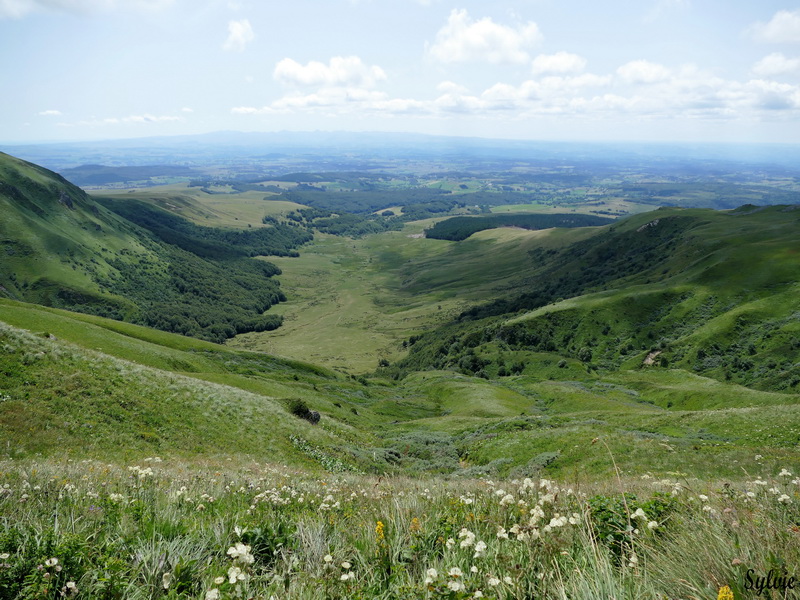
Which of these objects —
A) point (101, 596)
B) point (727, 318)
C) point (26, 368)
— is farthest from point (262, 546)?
point (727, 318)

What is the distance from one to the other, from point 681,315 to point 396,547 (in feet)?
398

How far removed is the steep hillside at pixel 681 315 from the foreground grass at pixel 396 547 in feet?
274

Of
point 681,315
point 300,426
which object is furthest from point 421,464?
point 681,315

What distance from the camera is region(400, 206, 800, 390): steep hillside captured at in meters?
83.2

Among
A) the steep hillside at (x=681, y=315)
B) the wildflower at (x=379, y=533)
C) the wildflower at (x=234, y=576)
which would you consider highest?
the wildflower at (x=234, y=576)

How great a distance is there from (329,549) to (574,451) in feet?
94.7

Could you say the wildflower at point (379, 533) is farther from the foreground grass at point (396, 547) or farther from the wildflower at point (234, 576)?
the wildflower at point (234, 576)

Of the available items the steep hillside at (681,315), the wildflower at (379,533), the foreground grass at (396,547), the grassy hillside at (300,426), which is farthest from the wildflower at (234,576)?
the steep hillside at (681,315)

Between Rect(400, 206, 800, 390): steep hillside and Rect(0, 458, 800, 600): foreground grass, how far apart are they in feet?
274

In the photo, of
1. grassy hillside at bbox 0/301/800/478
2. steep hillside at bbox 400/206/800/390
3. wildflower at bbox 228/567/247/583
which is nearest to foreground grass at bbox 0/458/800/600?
wildflower at bbox 228/567/247/583

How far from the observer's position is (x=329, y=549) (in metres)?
5.58

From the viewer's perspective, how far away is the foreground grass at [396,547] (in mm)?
4055

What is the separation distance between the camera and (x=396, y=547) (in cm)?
541

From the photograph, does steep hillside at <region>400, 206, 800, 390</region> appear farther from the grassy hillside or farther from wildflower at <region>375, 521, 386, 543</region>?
wildflower at <region>375, 521, 386, 543</region>
